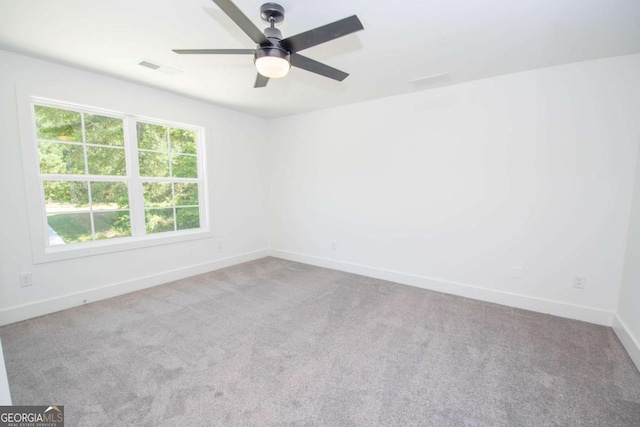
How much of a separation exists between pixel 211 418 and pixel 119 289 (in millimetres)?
2479

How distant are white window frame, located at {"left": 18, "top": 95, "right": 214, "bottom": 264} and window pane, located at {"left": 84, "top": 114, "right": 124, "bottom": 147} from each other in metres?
0.05

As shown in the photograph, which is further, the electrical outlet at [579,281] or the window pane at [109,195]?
the window pane at [109,195]

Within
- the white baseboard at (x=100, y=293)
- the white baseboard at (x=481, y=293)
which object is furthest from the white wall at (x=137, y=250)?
the white baseboard at (x=481, y=293)

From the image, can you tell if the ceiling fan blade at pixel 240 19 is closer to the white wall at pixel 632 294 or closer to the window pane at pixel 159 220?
the window pane at pixel 159 220

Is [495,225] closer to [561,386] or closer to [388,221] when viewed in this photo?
[388,221]

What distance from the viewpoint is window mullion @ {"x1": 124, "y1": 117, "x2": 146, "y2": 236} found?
3373 mm

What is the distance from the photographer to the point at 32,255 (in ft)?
8.80

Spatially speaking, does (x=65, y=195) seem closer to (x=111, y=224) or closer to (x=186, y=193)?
(x=111, y=224)

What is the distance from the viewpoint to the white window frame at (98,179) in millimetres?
2645

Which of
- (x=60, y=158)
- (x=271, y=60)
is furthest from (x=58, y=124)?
(x=271, y=60)

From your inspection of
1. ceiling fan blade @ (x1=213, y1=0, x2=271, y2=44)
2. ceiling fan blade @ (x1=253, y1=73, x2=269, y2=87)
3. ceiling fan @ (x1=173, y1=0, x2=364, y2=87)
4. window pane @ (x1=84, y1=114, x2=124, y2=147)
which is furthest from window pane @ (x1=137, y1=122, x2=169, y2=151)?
ceiling fan blade @ (x1=213, y1=0, x2=271, y2=44)

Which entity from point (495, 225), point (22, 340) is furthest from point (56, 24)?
point (495, 225)

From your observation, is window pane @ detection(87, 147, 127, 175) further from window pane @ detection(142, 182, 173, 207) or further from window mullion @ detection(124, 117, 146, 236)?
window pane @ detection(142, 182, 173, 207)

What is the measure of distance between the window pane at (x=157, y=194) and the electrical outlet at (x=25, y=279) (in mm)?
1304
